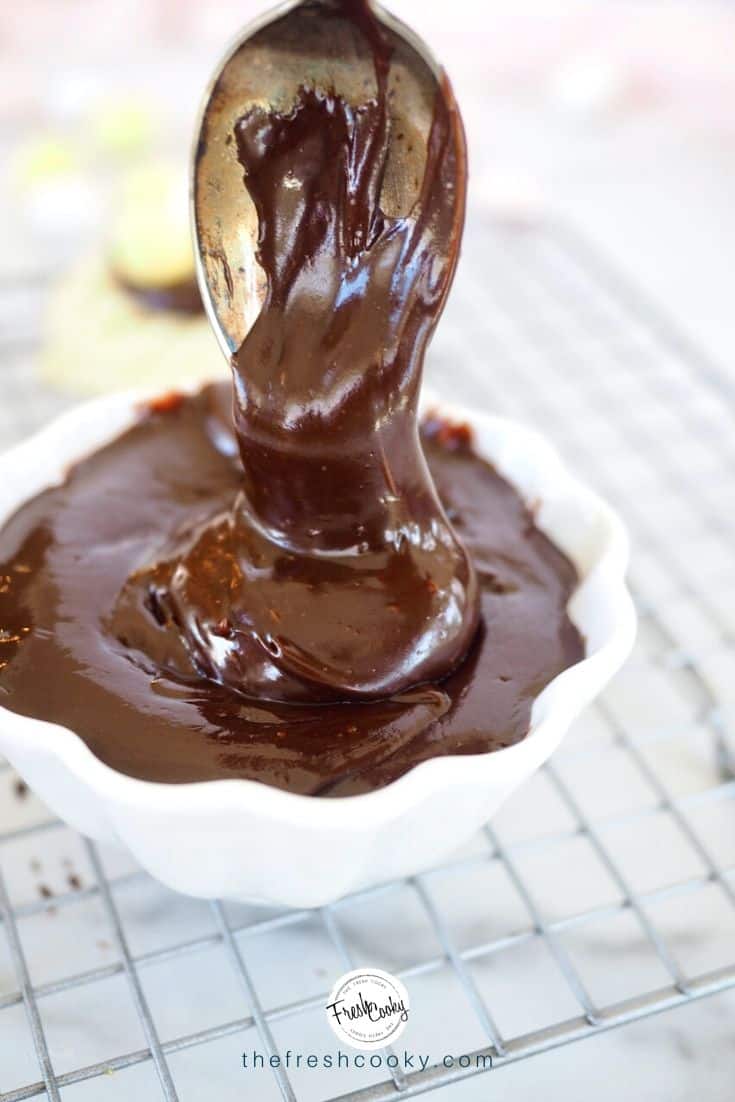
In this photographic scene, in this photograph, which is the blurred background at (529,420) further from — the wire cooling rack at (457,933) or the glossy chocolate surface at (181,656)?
the glossy chocolate surface at (181,656)

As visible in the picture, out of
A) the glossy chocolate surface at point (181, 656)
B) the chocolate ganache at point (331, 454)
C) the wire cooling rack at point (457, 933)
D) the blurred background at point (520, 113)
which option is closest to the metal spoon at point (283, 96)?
the chocolate ganache at point (331, 454)

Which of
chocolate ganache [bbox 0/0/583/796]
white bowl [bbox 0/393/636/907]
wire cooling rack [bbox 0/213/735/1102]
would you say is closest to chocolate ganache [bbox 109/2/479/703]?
chocolate ganache [bbox 0/0/583/796]

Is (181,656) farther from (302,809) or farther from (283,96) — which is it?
(283,96)

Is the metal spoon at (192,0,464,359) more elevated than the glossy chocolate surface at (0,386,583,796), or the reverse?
the metal spoon at (192,0,464,359)

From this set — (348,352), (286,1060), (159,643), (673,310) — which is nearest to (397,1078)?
(286,1060)

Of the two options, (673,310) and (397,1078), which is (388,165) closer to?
(397,1078)

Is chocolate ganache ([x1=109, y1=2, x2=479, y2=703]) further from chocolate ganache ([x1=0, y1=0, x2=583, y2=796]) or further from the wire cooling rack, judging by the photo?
the wire cooling rack

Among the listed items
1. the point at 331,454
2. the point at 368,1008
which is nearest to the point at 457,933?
the point at 368,1008
